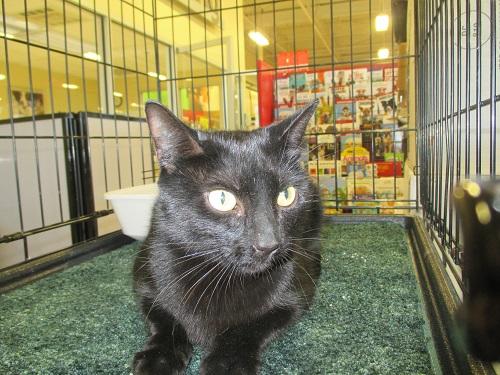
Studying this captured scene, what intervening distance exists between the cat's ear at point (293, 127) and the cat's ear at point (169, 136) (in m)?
0.18

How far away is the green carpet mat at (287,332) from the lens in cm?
65

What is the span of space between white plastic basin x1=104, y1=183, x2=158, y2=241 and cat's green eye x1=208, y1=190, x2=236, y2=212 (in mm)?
660

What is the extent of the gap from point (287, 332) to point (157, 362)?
267mm

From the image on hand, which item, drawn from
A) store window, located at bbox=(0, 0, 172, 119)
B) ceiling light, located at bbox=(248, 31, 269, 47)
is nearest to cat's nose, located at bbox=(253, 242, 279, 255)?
store window, located at bbox=(0, 0, 172, 119)

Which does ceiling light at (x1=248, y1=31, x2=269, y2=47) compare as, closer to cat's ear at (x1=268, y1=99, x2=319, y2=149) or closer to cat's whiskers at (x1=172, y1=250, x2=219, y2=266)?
cat's ear at (x1=268, y1=99, x2=319, y2=149)

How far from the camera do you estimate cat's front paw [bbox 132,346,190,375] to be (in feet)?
1.97

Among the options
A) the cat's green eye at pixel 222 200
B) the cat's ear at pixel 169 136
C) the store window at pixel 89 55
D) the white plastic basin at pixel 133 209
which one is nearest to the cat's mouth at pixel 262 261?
the cat's green eye at pixel 222 200

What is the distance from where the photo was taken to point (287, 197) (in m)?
0.79

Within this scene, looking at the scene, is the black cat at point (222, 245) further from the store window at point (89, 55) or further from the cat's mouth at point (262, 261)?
the store window at point (89, 55)

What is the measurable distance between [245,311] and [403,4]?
83.7 inches

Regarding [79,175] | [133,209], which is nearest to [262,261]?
[133,209]

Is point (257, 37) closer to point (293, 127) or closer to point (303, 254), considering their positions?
point (293, 127)

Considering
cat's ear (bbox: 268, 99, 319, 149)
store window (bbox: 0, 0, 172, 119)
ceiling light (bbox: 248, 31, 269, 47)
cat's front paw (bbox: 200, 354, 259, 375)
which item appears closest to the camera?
cat's front paw (bbox: 200, 354, 259, 375)

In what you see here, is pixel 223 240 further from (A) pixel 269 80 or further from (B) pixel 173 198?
(A) pixel 269 80
